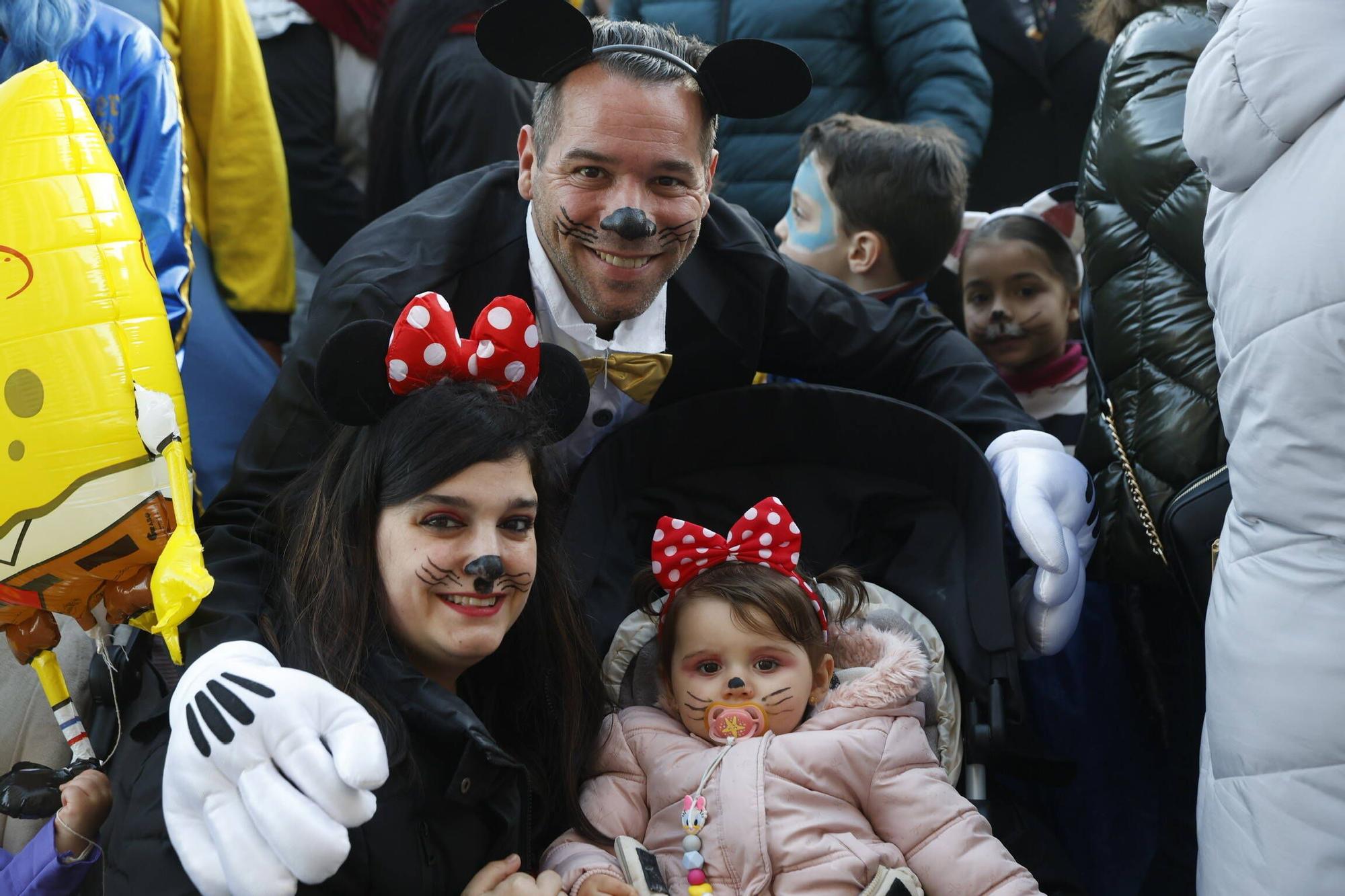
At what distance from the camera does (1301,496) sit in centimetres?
175

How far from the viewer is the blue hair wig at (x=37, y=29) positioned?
2529mm

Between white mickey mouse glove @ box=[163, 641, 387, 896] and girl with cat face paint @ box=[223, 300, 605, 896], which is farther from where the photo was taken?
girl with cat face paint @ box=[223, 300, 605, 896]

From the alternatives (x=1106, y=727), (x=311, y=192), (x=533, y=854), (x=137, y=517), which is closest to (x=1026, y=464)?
(x=1106, y=727)

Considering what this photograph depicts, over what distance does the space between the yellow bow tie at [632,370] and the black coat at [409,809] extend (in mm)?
813

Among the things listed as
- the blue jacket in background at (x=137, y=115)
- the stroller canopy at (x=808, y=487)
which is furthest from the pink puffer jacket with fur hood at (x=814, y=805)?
the blue jacket in background at (x=137, y=115)

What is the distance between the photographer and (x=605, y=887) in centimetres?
204

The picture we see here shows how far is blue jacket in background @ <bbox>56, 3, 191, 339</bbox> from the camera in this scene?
2.55 m

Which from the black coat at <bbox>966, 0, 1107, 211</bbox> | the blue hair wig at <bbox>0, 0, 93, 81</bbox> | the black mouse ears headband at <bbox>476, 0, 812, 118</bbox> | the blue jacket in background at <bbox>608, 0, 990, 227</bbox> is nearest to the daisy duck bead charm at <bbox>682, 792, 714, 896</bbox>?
the black mouse ears headband at <bbox>476, 0, 812, 118</bbox>

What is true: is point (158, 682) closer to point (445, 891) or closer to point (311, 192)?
point (445, 891)

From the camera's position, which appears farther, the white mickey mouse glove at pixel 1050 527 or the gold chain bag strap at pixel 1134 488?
the gold chain bag strap at pixel 1134 488

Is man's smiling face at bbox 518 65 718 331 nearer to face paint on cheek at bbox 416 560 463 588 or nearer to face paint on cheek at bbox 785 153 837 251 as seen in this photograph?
face paint on cheek at bbox 416 560 463 588

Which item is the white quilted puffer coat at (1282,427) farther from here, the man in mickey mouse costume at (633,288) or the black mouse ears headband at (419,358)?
the black mouse ears headband at (419,358)

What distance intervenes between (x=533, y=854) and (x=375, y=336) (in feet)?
2.94

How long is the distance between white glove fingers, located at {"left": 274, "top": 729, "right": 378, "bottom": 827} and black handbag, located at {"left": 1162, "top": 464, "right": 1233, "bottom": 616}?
1418 mm
